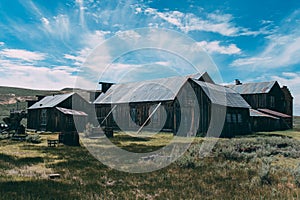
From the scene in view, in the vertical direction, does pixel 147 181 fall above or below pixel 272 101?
below

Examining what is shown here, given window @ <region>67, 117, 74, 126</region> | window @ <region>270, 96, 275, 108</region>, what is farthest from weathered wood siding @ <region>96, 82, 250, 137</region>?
window @ <region>270, 96, 275, 108</region>

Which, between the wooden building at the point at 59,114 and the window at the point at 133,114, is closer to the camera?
the wooden building at the point at 59,114

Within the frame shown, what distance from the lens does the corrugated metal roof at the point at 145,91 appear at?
38.8 meters

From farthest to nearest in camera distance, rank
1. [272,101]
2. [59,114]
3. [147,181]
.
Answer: [272,101]
[59,114]
[147,181]

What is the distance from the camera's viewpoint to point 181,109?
34.1 metres

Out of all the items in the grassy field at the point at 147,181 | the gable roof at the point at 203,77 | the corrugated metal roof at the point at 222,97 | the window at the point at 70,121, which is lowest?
the grassy field at the point at 147,181

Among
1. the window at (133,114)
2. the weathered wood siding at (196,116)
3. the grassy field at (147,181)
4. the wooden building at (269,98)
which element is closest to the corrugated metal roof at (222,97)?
the weathered wood siding at (196,116)

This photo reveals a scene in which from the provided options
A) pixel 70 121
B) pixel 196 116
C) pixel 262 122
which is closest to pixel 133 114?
pixel 70 121

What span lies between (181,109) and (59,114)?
18010mm

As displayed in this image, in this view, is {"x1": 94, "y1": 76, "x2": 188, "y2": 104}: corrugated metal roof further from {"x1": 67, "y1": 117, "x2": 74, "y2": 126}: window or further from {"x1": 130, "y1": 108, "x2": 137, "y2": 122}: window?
{"x1": 67, "y1": 117, "x2": 74, "y2": 126}: window

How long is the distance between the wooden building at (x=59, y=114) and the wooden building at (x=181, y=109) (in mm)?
4745

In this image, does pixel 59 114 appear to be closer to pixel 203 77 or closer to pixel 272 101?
pixel 203 77

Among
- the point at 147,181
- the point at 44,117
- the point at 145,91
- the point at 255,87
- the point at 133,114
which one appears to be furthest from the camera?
the point at 255,87

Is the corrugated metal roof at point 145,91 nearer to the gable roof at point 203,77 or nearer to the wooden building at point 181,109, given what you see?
the wooden building at point 181,109
